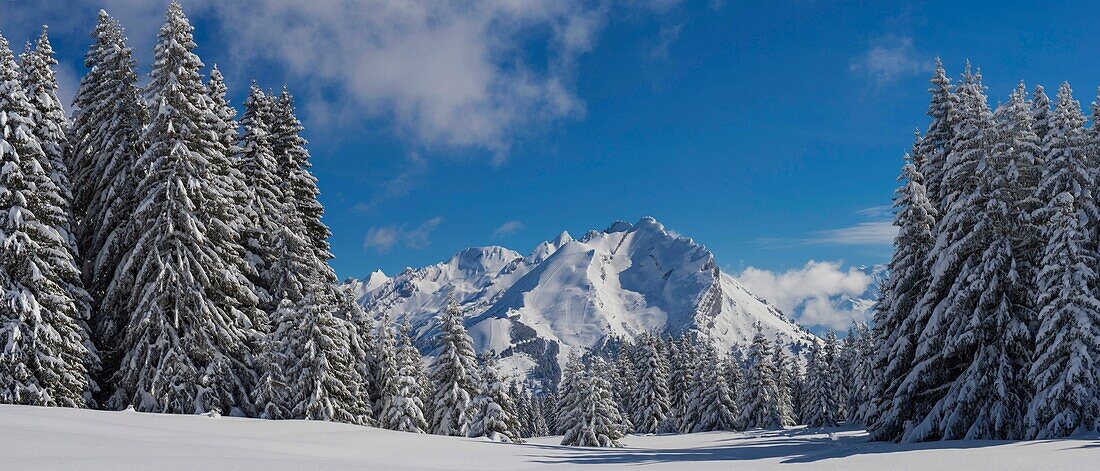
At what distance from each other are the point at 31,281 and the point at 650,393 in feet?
191

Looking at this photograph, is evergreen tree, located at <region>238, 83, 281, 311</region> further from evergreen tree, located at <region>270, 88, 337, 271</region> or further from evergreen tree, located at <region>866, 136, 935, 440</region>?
evergreen tree, located at <region>866, 136, 935, 440</region>

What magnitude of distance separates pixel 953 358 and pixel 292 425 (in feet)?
71.3

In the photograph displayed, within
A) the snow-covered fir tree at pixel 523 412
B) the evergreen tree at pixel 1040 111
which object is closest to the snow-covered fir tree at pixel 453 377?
the evergreen tree at pixel 1040 111

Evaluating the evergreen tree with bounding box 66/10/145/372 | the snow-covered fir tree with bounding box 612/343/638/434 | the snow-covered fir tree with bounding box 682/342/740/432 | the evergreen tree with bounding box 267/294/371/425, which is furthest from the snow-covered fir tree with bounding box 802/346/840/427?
the evergreen tree with bounding box 66/10/145/372

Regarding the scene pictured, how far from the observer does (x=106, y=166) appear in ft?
81.8

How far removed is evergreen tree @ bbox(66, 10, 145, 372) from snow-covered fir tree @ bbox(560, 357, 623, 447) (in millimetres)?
30189

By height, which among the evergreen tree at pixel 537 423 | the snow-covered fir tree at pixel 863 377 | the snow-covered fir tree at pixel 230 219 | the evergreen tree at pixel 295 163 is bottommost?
the evergreen tree at pixel 537 423

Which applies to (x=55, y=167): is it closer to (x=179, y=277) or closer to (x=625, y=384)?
(x=179, y=277)

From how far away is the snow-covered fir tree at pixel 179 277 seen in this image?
21812 mm

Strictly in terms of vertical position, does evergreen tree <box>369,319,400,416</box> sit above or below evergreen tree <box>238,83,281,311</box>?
below

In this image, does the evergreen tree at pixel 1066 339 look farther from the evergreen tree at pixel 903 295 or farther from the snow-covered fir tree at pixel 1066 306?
the evergreen tree at pixel 903 295

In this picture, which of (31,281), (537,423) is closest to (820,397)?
(537,423)

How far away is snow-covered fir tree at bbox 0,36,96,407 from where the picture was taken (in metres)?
19.8

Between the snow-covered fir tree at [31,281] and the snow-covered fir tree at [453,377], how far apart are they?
18.9 metres
